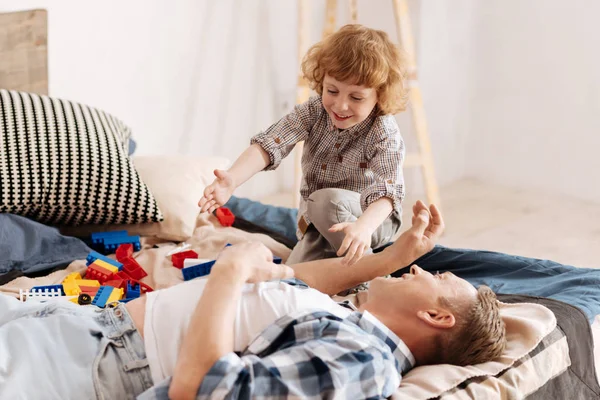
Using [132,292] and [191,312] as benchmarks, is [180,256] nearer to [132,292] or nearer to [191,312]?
[132,292]

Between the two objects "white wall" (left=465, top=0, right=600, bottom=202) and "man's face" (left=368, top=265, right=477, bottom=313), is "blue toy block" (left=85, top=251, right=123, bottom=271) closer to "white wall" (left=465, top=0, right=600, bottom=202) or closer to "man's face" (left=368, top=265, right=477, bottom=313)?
"man's face" (left=368, top=265, right=477, bottom=313)

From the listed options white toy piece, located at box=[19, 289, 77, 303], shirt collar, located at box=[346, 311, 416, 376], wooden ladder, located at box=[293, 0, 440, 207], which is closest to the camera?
shirt collar, located at box=[346, 311, 416, 376]

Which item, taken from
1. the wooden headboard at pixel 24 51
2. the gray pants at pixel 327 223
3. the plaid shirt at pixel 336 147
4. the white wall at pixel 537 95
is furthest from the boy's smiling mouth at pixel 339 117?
the white wall at pixel 537 95

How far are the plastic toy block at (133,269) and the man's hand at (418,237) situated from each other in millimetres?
618

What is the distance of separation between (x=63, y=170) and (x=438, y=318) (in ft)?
3.69

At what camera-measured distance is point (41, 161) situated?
1.97 m

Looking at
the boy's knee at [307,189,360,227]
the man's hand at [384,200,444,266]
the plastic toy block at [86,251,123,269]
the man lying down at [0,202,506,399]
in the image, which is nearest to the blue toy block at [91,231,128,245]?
the plastic toy block at [86,251,123,269]

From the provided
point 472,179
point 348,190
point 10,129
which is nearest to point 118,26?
point 10,129

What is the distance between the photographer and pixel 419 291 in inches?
52.5

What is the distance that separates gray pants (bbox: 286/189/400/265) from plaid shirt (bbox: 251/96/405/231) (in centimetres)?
4

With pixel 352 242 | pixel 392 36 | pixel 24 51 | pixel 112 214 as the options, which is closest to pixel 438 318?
pixel 352 242

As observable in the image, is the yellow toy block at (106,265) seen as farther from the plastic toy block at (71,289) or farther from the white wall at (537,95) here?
the white wall at (537,95)

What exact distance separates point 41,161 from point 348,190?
0.79 m

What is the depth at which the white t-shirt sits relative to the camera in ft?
3.98
